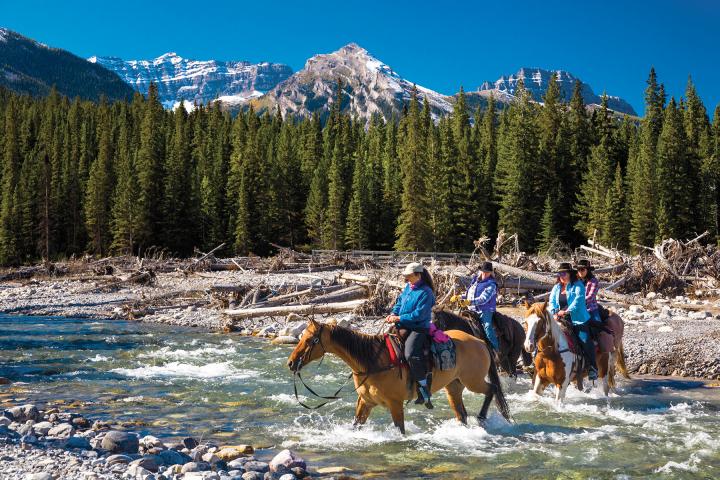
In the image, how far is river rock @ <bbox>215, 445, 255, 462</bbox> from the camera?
765cm

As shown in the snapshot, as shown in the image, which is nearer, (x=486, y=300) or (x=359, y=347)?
(x=359, y=347)

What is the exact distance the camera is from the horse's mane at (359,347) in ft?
27.8

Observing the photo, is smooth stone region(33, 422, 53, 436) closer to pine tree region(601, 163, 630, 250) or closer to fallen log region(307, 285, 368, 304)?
fallen log region(307, 285, 368, 304)

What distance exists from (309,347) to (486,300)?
501 centimetres

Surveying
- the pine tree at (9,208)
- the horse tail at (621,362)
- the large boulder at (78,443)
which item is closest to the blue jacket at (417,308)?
the large boulder at (78,443)

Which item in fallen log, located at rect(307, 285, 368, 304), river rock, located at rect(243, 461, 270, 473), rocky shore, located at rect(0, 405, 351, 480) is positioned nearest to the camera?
rocky shore, located at rect(0, 405, 351, 480)

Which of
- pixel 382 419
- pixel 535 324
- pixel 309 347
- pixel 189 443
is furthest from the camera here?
pixel 535 324

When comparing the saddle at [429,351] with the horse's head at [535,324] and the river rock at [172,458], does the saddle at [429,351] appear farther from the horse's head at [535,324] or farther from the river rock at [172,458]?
the river rock at [172,458]

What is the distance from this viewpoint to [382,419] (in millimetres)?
10094

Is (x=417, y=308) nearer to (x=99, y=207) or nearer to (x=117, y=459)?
(x=117, y=459)

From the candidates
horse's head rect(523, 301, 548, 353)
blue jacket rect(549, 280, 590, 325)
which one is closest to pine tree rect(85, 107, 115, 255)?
blue jacket rect(549, 280, 590, 325)

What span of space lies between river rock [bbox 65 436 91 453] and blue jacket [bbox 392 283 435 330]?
178 inches

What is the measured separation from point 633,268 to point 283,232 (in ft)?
181

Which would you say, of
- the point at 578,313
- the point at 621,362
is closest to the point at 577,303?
the point at 578,313
